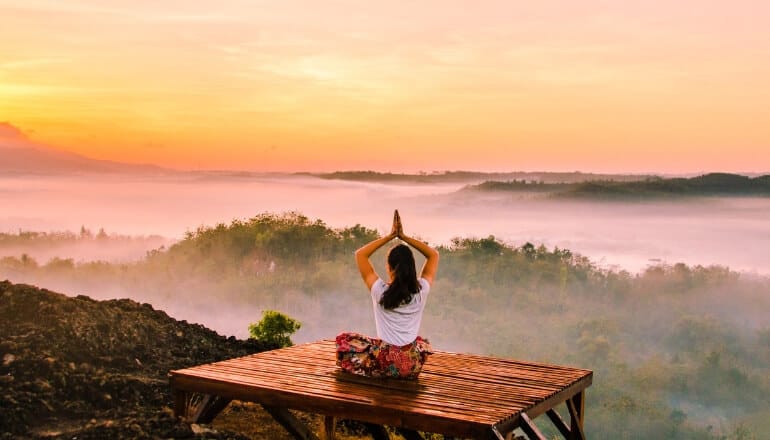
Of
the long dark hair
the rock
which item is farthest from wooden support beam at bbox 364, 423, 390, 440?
the rock

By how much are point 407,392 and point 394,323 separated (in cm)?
50

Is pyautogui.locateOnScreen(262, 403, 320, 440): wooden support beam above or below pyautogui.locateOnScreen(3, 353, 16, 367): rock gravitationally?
below

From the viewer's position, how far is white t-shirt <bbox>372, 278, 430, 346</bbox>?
6.42 metres

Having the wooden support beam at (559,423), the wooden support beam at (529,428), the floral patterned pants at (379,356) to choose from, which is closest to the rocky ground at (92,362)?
the floral patterned pants at (379,356)

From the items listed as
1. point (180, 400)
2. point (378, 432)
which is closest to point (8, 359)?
point (180, 400)

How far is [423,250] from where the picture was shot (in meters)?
6.82

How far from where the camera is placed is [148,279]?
21.6 metres

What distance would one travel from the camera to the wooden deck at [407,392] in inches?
225

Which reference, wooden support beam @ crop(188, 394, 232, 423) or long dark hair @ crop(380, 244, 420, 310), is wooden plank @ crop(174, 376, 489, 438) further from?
long dark hair @ crop(380, 244, 420, 310)

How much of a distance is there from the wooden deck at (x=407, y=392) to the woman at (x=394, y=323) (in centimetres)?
11

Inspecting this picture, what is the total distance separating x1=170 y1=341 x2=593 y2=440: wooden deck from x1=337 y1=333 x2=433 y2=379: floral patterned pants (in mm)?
76

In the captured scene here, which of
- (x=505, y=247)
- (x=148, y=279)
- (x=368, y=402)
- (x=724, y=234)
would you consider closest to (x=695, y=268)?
(x=724, y=234)

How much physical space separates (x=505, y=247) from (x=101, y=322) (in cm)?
1327

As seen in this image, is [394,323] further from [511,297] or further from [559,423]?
[511,297]
